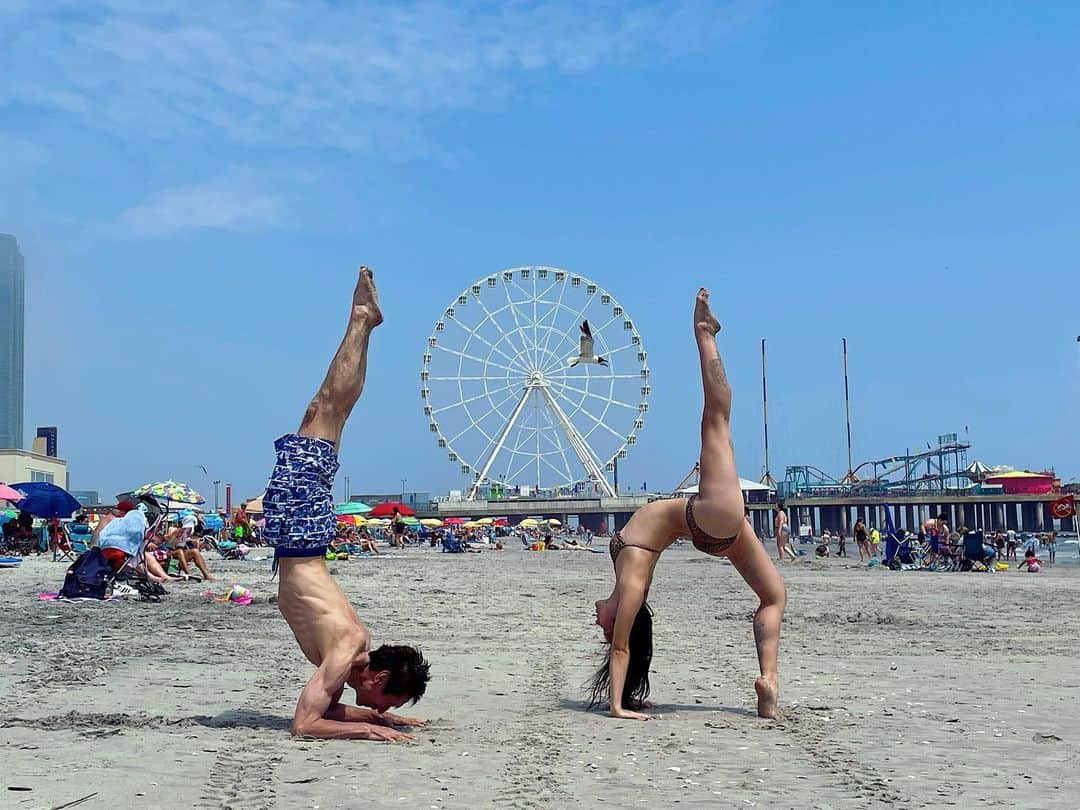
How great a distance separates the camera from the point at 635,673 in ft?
19.2

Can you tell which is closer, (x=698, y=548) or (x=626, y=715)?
(x=626, y=715)

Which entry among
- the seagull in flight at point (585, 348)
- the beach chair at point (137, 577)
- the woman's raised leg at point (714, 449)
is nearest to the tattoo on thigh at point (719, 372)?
the woman's raised leg at point (714, 449)

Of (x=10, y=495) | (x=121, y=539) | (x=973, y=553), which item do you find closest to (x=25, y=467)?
(x=10, y=495)

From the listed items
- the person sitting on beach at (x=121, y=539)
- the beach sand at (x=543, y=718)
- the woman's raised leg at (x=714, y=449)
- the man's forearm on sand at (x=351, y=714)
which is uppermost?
the woman's raised leg at (x=714, y=449)

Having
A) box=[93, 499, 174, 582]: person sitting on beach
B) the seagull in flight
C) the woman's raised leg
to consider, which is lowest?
box=[93, 499, 174, 582]: person sitting on beach

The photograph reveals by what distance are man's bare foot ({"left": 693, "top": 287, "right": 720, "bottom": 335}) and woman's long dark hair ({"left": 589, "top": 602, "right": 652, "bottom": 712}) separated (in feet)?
5.05

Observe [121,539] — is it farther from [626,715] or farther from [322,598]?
[626,715]

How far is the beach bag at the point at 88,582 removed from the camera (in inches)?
473

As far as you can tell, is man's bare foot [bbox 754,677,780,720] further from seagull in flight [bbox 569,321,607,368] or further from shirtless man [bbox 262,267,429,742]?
seagull in flight [bbox 569,321,607,368]

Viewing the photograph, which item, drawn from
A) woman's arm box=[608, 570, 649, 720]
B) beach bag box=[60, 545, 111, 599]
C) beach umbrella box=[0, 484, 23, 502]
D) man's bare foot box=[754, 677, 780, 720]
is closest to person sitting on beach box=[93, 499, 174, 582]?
beach bag box=[60, 545, 111, 599]

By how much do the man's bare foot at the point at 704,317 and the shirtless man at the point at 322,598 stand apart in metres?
2.09

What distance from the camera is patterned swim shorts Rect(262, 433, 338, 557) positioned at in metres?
5.20

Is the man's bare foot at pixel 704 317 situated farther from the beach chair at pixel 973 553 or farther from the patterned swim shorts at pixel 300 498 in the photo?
the beach chair at pixel 973 553

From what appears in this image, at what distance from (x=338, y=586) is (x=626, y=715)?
153 centimetres
